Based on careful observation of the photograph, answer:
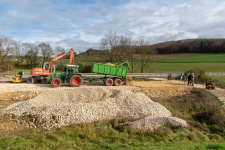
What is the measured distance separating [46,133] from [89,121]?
2.14m

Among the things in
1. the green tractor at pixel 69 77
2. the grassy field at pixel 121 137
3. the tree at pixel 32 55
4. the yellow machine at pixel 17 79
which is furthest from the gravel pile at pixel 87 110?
the tree at pixel 32 55

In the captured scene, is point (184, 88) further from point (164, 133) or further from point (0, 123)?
point (0, 123)

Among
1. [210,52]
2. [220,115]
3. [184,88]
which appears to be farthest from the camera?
[210,52]

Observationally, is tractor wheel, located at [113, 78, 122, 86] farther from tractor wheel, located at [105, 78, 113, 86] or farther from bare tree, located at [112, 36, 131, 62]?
bare tree, located at [112, 36, 131, 62]

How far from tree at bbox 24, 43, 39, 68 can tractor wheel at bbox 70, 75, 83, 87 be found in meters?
27.9

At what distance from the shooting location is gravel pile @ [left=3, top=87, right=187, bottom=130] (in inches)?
318

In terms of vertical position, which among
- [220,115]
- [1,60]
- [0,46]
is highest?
[0,46]

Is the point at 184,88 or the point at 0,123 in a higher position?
the point at 184,88

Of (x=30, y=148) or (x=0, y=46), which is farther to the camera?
(x=0, y=46)

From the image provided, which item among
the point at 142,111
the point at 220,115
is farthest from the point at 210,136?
the point at 142,111

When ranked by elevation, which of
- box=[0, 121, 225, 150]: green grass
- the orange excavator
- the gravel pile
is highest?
the orange excavator

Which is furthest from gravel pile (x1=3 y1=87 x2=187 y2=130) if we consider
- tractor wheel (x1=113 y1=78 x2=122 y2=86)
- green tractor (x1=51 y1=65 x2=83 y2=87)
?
tractor wheel (x1=113 y1=78 x2=122 y2=86)

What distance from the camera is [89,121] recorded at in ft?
28.6

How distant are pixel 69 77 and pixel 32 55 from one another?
2784cm
